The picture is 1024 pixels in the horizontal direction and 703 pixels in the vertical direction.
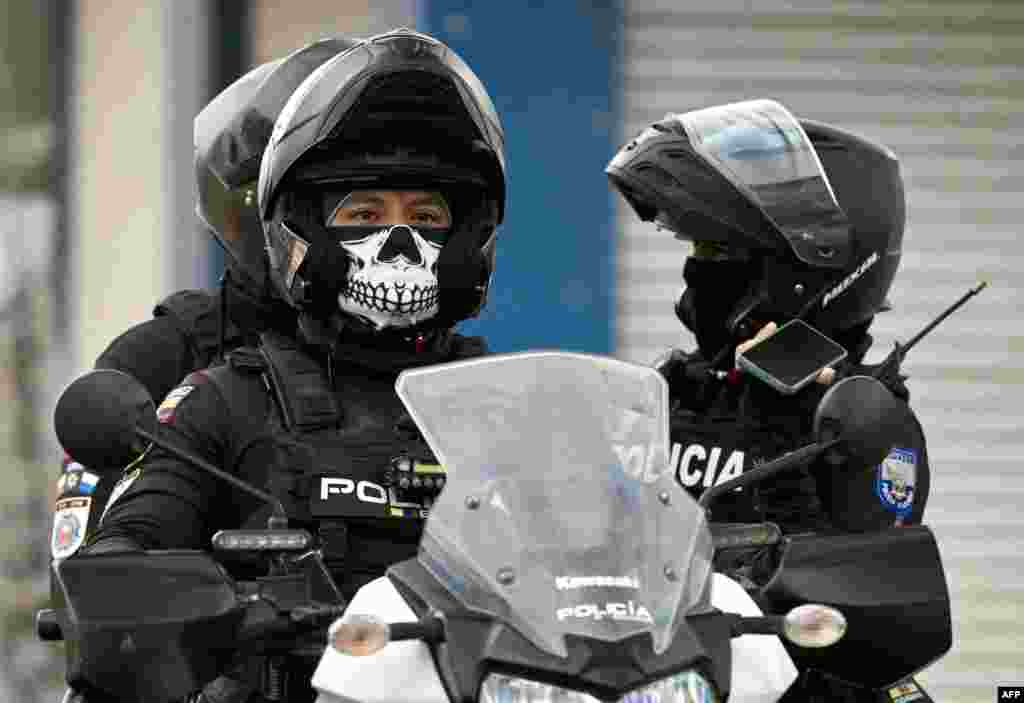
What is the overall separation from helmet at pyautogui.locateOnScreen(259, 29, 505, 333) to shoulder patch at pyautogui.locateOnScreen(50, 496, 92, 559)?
3.18 feet

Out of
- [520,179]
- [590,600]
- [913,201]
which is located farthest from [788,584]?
[913,201]

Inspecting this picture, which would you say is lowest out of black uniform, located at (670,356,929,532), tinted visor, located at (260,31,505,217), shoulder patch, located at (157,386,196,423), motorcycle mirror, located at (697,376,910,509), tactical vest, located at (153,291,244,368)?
black uniform, located at (670,356,929,532)

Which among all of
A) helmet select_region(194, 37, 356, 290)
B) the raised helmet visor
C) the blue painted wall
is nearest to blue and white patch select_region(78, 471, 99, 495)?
helmet select_region(194, 37, 356, 290)

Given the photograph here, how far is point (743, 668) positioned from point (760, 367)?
193cm

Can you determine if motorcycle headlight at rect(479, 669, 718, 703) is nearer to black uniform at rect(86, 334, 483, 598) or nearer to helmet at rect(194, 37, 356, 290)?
black uniform at rect(86, 334, 483, 598)

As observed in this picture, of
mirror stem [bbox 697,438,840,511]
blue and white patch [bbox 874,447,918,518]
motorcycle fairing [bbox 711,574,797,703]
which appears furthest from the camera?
blue and white patch [bbox 874,447,918,518]

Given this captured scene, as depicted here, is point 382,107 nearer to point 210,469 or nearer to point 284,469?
point 284,469

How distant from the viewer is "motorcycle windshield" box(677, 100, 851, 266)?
4.89 meters

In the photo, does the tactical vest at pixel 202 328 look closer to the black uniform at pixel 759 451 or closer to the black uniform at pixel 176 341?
the black uniform at pixel 176 341

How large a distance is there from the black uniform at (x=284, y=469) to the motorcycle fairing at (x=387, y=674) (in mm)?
900

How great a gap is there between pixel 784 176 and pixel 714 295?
31 centimetres

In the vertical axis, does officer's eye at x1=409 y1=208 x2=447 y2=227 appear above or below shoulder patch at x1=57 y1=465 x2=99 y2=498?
above

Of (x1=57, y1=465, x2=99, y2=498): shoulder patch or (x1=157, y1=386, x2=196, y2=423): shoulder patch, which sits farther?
(x1=57, y1=465, x2=99, y2=498): shoulder patch

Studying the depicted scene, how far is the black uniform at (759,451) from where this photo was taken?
15.0ft
